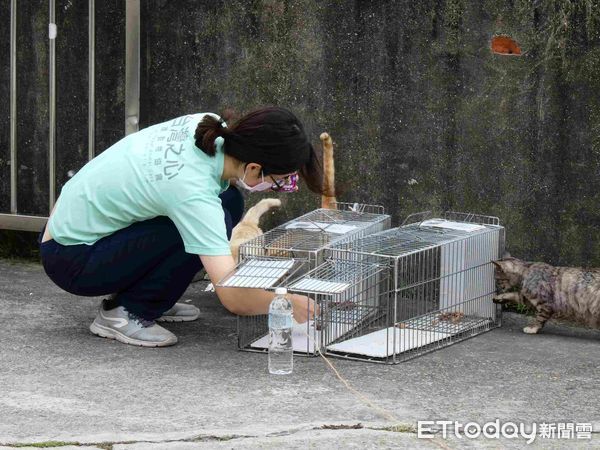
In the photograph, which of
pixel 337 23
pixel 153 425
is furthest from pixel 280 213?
pixel 153 425

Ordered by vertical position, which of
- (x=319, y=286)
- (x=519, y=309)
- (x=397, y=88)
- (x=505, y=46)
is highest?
(x=505, y=46)

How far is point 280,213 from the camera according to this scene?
6305 mm

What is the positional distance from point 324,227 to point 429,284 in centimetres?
61

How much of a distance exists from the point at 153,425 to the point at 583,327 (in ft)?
8.49

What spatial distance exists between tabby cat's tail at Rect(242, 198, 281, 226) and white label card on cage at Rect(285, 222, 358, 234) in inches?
18.1

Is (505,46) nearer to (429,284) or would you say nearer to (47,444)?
(429,284)

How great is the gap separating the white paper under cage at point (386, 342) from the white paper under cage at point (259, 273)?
0.47m

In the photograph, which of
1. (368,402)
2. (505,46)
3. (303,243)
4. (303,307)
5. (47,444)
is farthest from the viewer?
(505,46)

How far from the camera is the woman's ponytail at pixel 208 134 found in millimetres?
4609

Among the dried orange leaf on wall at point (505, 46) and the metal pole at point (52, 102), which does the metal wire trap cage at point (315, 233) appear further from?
the metal pole at point (52, 102)

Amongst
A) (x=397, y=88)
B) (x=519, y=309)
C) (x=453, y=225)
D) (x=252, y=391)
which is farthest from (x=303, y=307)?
(x=397, y=88)

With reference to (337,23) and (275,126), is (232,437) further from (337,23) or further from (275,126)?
(337,23)

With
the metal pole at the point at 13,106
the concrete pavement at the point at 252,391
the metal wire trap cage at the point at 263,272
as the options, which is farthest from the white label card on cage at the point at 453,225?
the metal pole at the point at 13,106

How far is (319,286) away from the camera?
463cm
